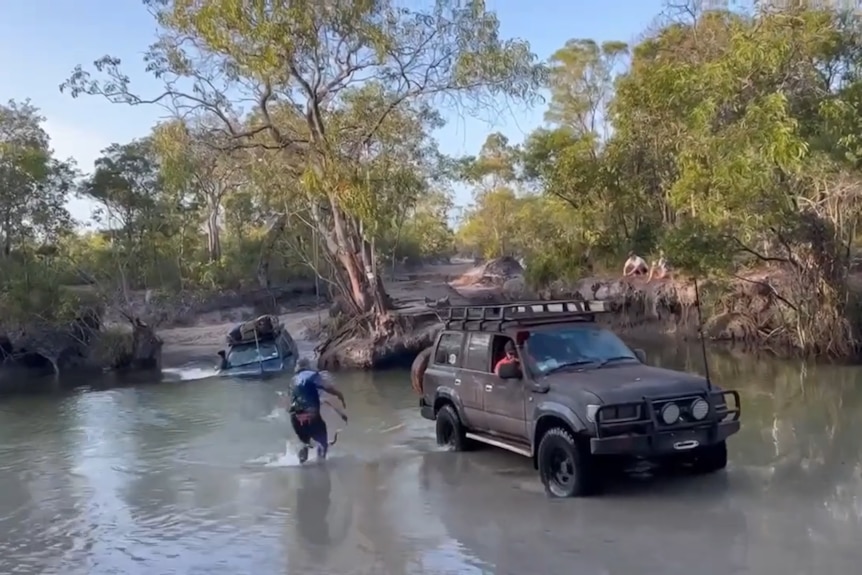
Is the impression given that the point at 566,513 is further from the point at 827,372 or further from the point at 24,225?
the point at 24,225

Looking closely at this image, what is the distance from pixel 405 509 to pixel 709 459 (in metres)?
3.28

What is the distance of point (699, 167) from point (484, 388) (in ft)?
35.8

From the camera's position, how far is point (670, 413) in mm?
8594

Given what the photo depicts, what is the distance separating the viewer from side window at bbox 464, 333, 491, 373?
416 inches

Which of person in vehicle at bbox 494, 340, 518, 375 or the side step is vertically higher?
person in vehicle at bbox 494, 340, 518, 375

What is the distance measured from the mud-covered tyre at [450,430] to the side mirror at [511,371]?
162 centimetres

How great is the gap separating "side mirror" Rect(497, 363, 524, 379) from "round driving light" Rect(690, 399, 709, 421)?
1862mm

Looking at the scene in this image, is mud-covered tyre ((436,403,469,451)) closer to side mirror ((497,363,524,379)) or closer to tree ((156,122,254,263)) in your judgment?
side mirror ((497,363,524,379))

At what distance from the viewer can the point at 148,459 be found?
43.1 feet

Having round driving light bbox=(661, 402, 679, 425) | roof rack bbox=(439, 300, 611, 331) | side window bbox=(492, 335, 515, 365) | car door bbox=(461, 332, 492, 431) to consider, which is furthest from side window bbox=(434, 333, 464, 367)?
round driving light bbox=(661, 402, 679, 425)

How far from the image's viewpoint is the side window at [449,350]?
11250 mm

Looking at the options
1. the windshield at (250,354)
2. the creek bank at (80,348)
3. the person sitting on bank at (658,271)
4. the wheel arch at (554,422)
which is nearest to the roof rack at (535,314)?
the wheel arch at (554,422)

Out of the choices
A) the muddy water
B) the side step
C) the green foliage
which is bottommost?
the muddy water

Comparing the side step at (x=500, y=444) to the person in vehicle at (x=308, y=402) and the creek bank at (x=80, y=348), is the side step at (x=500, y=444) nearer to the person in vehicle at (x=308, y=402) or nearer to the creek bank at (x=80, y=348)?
the person in vehicle at (x=308, y=402)
